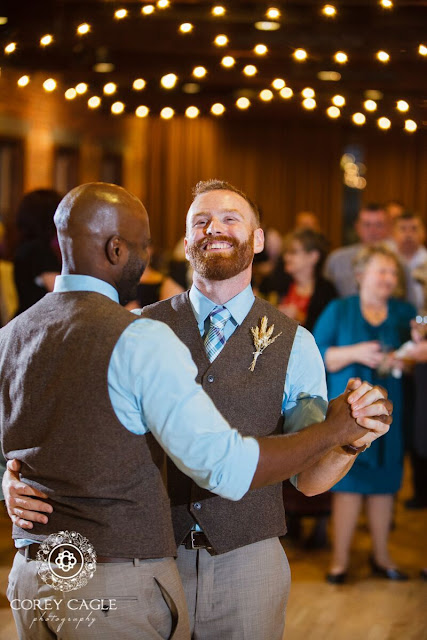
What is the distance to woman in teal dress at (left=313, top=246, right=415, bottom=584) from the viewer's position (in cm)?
394

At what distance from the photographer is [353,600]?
12.4 ft

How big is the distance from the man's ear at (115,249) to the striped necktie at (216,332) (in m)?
0.46

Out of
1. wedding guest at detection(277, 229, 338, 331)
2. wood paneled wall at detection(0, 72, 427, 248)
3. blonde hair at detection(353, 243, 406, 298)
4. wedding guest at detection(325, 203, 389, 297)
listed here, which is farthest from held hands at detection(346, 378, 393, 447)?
wood paneled wall at detection(0, 72, 427, 248)

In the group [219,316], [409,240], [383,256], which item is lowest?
[219,316]

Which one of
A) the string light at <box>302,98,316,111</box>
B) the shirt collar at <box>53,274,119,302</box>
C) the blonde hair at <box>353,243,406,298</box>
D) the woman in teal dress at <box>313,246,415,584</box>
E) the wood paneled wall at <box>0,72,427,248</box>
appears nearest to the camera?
the shirt collar at <box>53,274,119,302</box>

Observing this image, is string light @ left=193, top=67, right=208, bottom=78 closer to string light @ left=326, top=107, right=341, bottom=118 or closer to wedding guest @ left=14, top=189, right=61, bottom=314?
string light @ left=326, top=107, right=341, bottom=118

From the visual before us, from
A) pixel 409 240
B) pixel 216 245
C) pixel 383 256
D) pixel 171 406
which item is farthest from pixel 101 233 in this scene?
pixel 409 240

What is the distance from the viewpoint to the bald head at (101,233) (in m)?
1.59

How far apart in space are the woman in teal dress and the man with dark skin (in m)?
2.09

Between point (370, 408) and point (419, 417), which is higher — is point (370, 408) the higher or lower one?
the higher one

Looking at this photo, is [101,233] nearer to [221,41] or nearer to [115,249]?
[115,249]

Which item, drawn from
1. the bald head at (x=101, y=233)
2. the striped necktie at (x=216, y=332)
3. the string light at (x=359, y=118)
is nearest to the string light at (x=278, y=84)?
the string light at (x=359, y=118)

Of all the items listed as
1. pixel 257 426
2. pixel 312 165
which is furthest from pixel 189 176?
pixel 257 426

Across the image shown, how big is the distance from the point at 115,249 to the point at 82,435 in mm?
359
